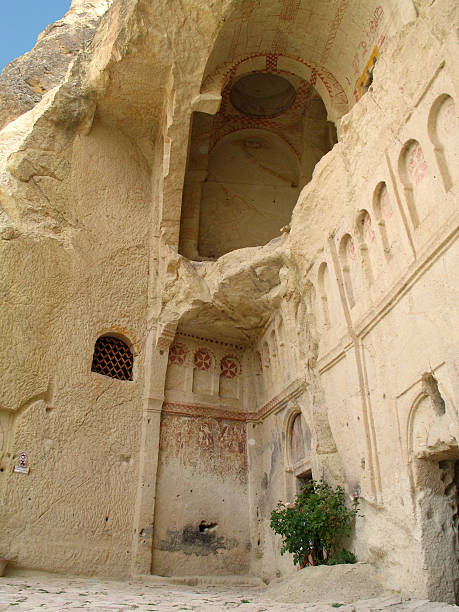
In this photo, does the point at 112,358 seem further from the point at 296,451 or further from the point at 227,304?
the point at 296,451

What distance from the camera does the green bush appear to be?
246 inches

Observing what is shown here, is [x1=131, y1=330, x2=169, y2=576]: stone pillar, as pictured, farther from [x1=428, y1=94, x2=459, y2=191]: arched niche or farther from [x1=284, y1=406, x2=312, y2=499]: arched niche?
[x1=428, y1=94, x2=459, y2=191]: arched niche

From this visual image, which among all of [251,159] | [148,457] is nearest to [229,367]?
[148,457]

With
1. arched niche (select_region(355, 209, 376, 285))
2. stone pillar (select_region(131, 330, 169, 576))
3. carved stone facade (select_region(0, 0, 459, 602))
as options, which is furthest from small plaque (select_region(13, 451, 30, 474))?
arched niche (select_region(355, 209, 376, 285))

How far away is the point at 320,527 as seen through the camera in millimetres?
6223

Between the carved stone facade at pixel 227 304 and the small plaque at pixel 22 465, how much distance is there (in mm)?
72

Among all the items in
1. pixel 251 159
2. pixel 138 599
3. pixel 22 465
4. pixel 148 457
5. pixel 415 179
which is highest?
pixel 251 159

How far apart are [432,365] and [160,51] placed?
676cm

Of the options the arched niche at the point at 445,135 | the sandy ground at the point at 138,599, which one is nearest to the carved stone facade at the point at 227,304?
the arched niche at the point at 445,135

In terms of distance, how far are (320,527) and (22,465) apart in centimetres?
398

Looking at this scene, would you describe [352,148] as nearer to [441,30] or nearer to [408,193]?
[408,193]

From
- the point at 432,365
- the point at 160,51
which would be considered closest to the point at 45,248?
the point at 160,51

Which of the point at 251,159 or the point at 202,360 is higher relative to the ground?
the point at 251,159

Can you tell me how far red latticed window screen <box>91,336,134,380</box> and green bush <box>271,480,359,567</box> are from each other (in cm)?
370
